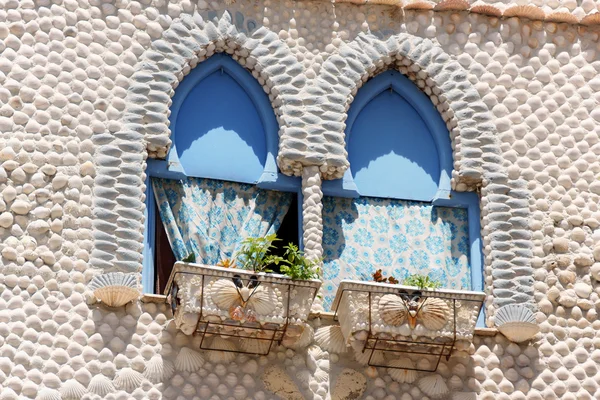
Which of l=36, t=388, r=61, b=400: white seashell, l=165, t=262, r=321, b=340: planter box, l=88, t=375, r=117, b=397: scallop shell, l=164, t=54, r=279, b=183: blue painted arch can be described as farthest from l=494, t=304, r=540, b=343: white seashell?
l=36, t=388, r=61, b=400: white seashell

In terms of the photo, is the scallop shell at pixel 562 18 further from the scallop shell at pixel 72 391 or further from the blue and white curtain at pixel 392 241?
the scallop shell at pixel 72 391

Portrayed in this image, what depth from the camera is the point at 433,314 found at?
48.6ft

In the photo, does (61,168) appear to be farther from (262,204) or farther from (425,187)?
(425,187)

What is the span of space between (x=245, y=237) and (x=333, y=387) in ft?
4.96

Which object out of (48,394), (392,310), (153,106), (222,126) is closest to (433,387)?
(392,310)

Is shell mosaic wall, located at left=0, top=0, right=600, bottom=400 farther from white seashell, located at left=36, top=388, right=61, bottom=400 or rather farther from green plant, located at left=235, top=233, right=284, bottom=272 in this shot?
green plant, located at left=235, top=233, right=284, bottom=272

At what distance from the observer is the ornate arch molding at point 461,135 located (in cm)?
1559

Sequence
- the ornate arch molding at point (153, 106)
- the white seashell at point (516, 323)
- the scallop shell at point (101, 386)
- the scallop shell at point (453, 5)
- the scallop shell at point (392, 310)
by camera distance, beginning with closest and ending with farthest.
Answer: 1. the scallop shell at point (101, 386)
2. the scallop shell at point (392, 310)
3. the ornate arch molding at point (153, 106)
4. the white seashell at point (516, 323)
5. the scallop shell at point (453, 5)

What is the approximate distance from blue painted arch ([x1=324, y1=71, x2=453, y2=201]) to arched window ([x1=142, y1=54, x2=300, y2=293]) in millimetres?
684

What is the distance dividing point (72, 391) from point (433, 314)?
292 centimetres

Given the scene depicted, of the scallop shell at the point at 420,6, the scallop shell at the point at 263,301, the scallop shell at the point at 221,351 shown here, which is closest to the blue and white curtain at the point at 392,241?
the scallop shell at the point at 263,301

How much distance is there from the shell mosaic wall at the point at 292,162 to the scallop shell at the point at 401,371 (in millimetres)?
16

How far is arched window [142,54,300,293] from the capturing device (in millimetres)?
15328

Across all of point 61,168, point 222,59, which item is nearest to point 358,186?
point 222,59
